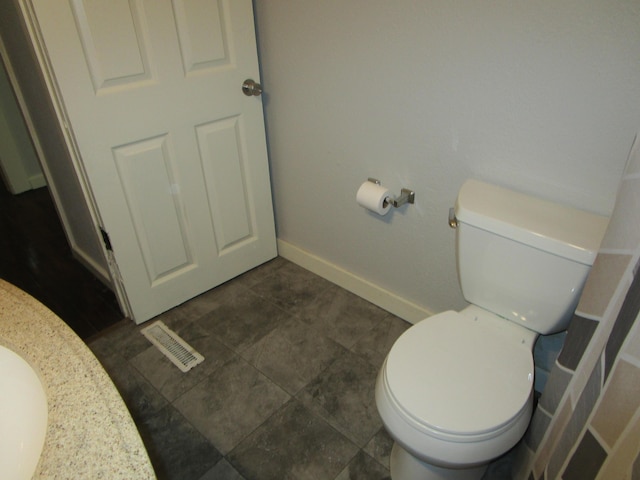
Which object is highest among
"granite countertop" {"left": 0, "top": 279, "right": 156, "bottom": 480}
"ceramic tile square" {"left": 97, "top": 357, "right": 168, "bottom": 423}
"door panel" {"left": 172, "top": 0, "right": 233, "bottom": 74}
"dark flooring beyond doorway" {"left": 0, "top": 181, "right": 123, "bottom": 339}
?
"door panel" {"left": 172, "top": 0, "right": 233, "bottom": 74}

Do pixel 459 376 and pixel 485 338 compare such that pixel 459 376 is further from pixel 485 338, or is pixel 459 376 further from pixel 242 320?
pixel 242 320

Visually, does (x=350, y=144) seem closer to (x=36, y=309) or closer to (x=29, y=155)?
(x=36, y=309)

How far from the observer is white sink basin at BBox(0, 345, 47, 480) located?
2.07 feet

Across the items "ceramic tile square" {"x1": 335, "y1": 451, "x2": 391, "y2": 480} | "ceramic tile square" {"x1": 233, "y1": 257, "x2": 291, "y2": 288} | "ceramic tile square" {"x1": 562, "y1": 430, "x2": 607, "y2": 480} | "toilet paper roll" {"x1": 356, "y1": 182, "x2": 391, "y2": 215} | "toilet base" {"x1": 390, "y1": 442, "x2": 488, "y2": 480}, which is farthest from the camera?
"ceramic tile square" {"x1": 233, "y1": 257, "x2": 291, "y2": 288}

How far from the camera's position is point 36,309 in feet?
2.64

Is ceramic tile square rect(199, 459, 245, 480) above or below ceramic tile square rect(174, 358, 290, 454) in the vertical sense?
below

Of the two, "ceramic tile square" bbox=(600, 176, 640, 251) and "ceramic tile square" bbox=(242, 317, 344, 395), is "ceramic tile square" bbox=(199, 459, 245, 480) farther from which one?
"ceramic tile square" bbox=(600, 176, 640, 251)

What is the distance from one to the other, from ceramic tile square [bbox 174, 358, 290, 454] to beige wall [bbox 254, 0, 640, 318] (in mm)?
675

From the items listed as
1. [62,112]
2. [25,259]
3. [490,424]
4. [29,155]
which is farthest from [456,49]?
[29,155]

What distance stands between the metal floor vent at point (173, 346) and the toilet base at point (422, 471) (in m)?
0.84

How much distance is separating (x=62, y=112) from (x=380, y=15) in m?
1.08

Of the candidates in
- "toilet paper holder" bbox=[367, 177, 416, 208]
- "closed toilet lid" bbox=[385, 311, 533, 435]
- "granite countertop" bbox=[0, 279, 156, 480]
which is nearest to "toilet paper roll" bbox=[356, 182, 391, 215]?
"toilet paper holder" bbox=[367, 177, 416, 208]

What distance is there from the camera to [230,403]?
1514 mm

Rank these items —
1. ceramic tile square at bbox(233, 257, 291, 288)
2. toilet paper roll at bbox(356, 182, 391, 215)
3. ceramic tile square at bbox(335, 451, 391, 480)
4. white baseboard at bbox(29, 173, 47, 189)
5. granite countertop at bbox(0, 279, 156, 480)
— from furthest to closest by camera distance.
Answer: white baseboard at bbox(29, 173, 47, 189), ceramic tile square at bbox(233, 257, 291, 288), toilet paper roll at bbox(356, 182, 391, 215), ceramic tile square at bbox(335, 451, 391, 480), granite countertop at bbox(0, 279, 156, 480)
